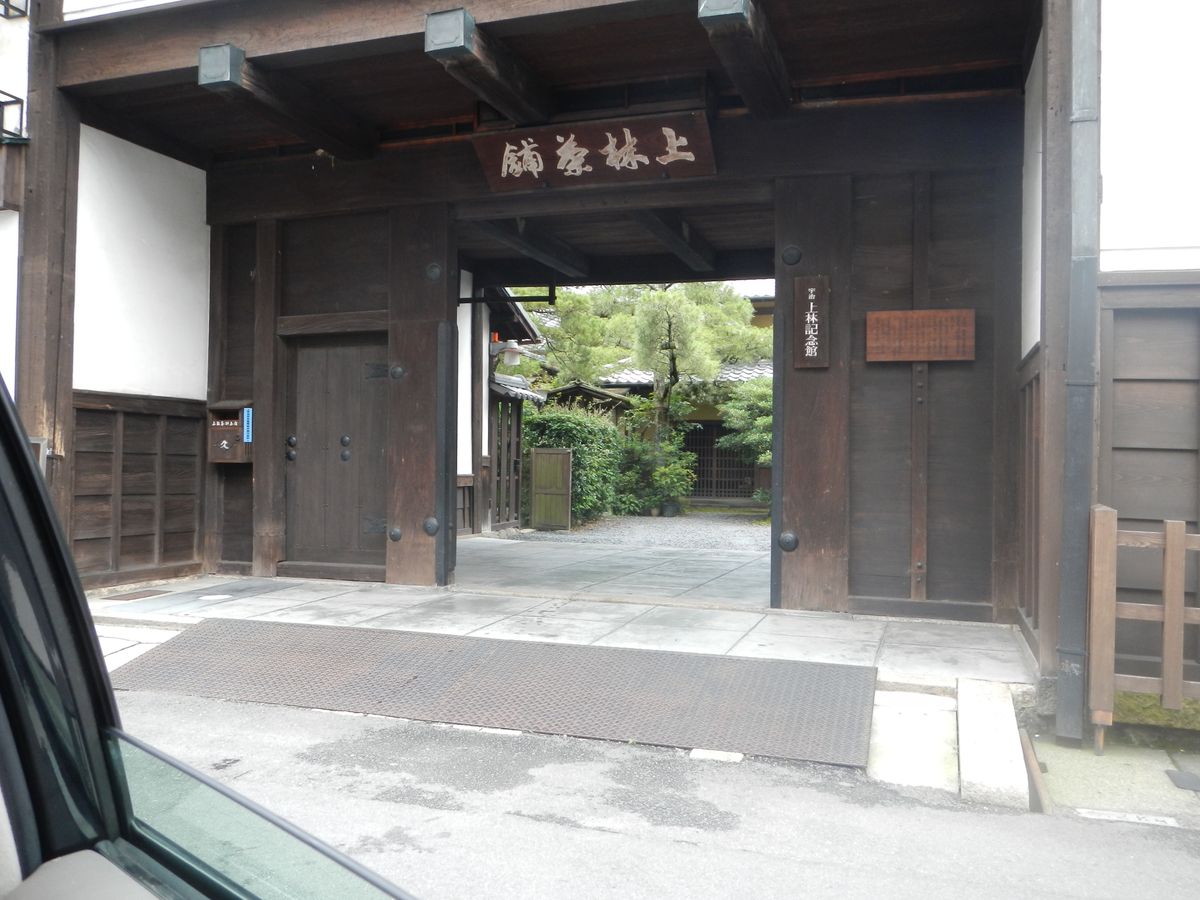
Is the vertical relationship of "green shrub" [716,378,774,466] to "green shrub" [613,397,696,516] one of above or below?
above

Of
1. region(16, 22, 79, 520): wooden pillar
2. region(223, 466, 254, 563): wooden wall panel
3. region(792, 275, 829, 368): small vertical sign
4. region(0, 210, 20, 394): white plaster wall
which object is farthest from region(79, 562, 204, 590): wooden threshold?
region(792, 275, 829, 368): small vertical sign

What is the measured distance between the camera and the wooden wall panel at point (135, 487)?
299 inches

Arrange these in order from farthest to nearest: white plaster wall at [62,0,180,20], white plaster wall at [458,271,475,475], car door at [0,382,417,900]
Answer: white plaster wall at [458,271,475,475]
white plaster wall at [62,0,180,20]
car door at [0,382,417,900]

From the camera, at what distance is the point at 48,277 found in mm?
7184

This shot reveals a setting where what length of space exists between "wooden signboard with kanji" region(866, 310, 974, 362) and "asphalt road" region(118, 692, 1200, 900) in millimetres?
3478


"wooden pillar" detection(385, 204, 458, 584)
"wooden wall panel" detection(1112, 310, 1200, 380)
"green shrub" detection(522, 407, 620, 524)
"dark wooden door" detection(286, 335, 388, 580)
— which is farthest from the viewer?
"green shrub" detection(522, 407, 620, 524)

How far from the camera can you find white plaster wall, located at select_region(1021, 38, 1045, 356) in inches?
216

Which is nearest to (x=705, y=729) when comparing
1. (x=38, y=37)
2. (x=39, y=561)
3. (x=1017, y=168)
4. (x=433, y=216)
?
(x=39, y=561)

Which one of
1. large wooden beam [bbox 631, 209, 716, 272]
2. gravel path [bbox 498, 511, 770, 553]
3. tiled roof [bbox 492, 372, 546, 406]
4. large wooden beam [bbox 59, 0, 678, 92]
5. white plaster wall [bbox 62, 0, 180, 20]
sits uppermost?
white plaster wall [bbox 62, 0, 180, 20]

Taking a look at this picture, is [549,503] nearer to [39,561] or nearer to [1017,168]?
[1017,168]

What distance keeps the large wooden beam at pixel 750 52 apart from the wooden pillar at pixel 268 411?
430 centimetres

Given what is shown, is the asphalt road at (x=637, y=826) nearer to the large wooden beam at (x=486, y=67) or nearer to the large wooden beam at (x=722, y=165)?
the large wooden beam at (x=486, y=67)

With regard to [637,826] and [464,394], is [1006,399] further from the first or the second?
[464,394]

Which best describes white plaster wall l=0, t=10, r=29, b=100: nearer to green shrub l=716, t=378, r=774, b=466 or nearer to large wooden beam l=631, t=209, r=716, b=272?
large wooden beam l=631, t=209, r=716, b=272
